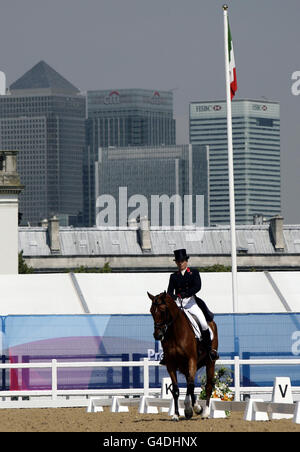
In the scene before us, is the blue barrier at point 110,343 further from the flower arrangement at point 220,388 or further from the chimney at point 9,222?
the chimney at point 9,222

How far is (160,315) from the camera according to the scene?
2212 centimetres

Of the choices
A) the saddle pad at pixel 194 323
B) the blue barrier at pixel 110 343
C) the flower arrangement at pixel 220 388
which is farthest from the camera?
the blue barrier at pixel 110 343

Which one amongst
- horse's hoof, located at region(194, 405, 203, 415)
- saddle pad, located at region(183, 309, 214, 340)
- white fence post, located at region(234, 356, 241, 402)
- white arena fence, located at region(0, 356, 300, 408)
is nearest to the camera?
horse's hoof, located at region(194, 405, 203, 415)

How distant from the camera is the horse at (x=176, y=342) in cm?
2219

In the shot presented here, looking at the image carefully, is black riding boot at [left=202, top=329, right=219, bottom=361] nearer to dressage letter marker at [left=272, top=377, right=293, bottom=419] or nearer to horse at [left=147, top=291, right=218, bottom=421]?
horse at [left=147, top=291, right=218, bottom=421]

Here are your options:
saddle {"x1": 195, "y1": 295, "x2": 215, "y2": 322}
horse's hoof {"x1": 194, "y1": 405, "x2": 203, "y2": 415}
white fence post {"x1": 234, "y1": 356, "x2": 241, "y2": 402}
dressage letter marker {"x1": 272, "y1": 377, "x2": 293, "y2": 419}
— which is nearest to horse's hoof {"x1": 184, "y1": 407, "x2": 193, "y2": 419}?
horse's hoof {"x1": 194, "y1": 405, "x2": 203, "y2": 415}

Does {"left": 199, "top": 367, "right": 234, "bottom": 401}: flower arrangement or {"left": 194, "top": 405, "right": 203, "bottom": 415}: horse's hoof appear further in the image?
{"left": 199, "top": 367, "right": 234, "bottom": 401}: flower arrangement

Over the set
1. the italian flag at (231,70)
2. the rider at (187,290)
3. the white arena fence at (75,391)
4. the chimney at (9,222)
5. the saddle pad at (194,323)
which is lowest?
the white arena fence at (75,391)

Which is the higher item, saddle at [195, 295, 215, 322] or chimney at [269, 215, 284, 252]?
chimney at [269, 215, 284, 252]

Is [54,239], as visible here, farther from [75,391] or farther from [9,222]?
[75,391]

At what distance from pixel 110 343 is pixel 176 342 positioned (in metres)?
9.01

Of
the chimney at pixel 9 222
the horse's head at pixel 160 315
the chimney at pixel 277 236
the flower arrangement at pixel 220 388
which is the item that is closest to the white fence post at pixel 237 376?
the flower arrangement at pixel 220 388

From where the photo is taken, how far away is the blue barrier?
102 feet

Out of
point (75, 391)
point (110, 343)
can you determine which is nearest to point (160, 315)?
point (75, 391)
